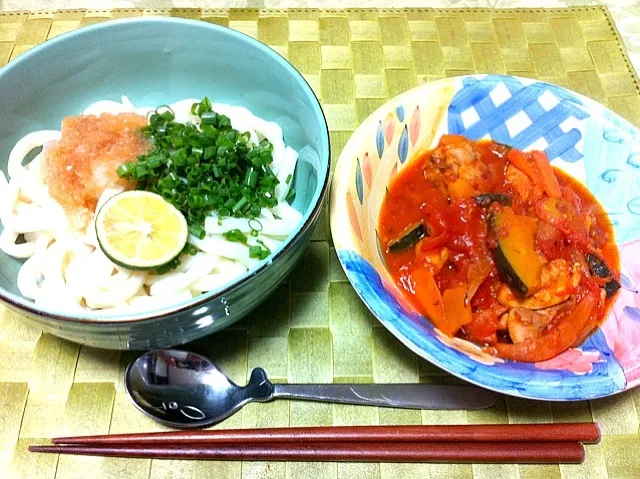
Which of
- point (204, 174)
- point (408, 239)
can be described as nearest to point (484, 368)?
point (408, 239)

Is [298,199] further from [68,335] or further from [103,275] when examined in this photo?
[68,335]

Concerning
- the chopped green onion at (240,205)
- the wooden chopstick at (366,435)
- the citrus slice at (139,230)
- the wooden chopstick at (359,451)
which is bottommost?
the wooden chopstick at (359,451)

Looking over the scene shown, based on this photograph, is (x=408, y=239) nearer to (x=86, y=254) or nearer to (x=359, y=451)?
(x=359, y=451)

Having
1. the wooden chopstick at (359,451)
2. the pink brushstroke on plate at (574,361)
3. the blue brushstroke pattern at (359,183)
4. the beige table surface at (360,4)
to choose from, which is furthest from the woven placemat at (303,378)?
the beige table surface at (360,4)

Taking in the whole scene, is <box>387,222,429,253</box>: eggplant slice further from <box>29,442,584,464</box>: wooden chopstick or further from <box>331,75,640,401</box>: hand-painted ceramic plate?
<box>29,442,584,464</box>: wooden chopstick

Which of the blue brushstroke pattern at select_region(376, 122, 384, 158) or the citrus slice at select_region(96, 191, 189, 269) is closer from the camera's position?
the citrus slice at select_region(96, 191, 189, 269)

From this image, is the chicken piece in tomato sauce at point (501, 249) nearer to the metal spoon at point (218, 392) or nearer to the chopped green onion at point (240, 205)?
the metal spoon at point (218, 392)

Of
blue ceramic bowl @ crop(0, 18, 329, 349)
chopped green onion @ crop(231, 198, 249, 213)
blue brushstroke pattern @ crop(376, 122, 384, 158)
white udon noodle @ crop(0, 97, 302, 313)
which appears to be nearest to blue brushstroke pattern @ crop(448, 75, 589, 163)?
blue brushstroke pattern @ crop(376, 122, 384, 158)
